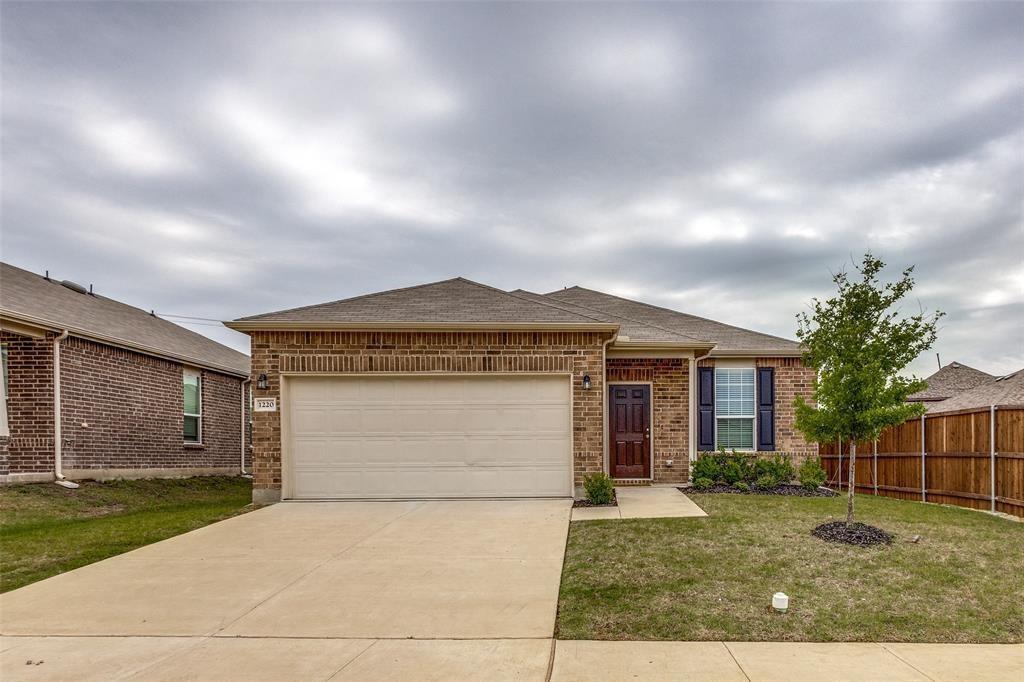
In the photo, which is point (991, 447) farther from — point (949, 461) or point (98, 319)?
point (98, 319)

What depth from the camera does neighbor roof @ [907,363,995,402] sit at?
21.7 metres

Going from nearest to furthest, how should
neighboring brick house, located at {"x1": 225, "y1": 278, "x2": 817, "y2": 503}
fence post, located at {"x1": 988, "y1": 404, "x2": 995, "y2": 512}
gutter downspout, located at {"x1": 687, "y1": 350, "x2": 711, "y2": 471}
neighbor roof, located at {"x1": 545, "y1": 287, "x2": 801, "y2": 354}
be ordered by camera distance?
fence post, located at {"x1": 988, "y1": 404, "x2": 995, "y2": 512}, neighboring brick house, located at {"x1": 225, "y1": 278, "x2": 817, "y2": 503}, gutter downspout, located at {"x1": 687, "y1": 350, "x2": 711, "y2": 471}, neighbor roof, located at {"x1": 545, "y1": 287, "x2": 801, "y2": 354}

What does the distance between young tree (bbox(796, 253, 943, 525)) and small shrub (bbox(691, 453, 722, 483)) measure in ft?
14.2

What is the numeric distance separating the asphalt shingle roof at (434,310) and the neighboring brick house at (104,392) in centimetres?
450

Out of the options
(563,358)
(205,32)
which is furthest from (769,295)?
(205,32)

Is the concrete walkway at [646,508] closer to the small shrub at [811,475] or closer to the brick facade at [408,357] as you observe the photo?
the brick facade at [408,357]

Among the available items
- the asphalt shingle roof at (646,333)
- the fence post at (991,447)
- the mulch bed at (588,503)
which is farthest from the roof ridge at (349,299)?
the fence post at (991,447)

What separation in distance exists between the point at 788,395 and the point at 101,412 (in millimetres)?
14527

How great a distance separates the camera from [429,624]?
511cm

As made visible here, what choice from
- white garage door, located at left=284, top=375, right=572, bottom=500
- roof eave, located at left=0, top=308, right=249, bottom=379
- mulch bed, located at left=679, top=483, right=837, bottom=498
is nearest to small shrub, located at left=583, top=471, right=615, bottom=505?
white garage door, located at left=284, top=375, right=572, bottom=500

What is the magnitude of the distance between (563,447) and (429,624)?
5896mm

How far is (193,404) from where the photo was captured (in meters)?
16.3

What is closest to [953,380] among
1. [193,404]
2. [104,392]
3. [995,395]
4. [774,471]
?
[995,395]

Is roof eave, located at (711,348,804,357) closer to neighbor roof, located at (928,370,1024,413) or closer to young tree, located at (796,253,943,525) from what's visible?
neighbor roof, located at (928,370,1024,413)
